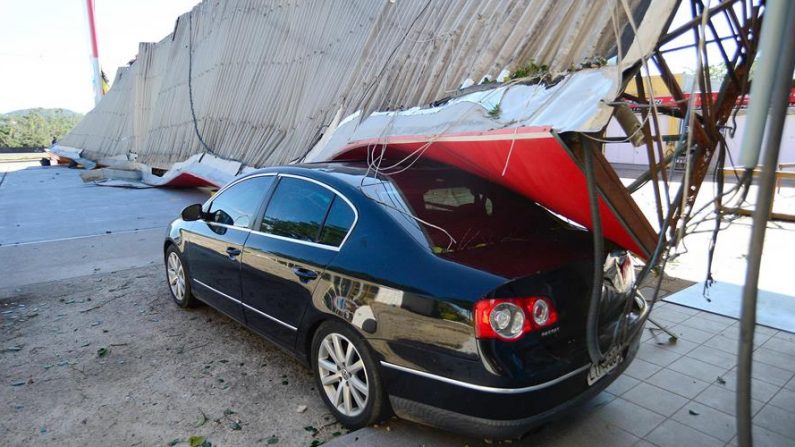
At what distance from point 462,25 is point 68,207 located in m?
10.9

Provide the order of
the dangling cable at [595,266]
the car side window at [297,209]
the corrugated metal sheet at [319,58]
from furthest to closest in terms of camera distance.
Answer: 1. the corrugated metal sheet at [319,58]
2. the car side window at [297,209]
3. the dangling cable at [595,266]

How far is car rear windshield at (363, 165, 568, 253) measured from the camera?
299cm

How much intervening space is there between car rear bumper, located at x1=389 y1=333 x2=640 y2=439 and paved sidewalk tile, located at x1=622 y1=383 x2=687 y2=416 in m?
0.68

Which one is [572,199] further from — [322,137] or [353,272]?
[322,137]

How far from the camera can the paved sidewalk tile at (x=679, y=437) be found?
9.68 ft

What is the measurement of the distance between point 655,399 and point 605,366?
32.0 inches

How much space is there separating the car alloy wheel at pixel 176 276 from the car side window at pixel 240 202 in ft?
2.62

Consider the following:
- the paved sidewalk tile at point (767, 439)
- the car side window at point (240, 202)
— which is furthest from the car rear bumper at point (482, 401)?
the car side window at point (240, 202)

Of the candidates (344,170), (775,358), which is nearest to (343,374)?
(344,170)

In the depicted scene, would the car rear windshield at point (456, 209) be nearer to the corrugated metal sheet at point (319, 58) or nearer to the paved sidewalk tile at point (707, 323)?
the corrugated metal sheet at point (319, 58)

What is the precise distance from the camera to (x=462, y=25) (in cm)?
545

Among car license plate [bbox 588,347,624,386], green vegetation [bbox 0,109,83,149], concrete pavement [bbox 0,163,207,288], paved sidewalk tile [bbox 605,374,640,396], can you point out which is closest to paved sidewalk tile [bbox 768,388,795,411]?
paved sidewalk tile [bbox 605,374,640,396]

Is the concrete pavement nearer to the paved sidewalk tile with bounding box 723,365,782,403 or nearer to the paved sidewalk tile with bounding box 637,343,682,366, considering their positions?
the paved sidewalk tile with bounding box 637,343,682,366

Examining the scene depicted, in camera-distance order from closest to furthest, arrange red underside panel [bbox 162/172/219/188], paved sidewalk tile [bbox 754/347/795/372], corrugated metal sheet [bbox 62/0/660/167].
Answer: paved sidewalk tile [bbox 754/347/795/372], corrugated metal sheet [bbox 62/0/660/167], red underside panel [bbox 162/172/219/188]
